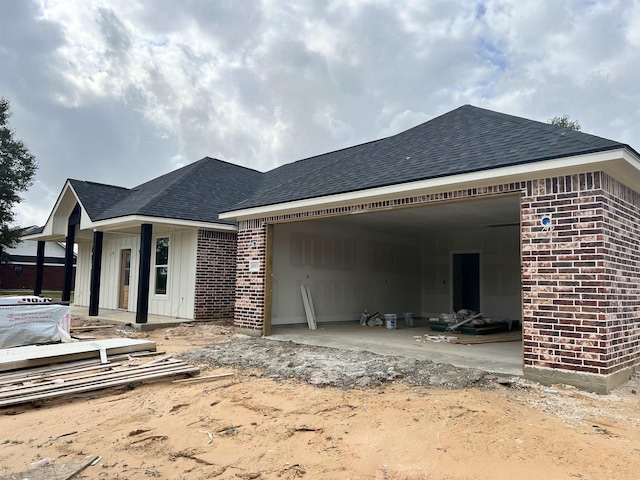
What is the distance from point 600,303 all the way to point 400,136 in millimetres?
6768

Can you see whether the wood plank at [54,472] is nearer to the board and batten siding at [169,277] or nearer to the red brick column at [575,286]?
Answer: the red brick column at [575,286]

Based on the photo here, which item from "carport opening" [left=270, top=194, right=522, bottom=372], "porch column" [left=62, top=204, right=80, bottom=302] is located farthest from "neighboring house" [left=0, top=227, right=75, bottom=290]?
"carport opening" [left=270, top=194, right=522, bottom=372]

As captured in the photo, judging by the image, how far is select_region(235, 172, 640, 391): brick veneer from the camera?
17.9 feet

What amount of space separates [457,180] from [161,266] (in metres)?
10.6

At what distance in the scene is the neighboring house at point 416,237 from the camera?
5641 mm

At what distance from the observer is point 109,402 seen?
552 centimetres

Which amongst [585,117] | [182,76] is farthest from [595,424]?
[585,117]

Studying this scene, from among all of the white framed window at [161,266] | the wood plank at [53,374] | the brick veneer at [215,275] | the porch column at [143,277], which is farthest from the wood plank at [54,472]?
the white framed window at [161,266]

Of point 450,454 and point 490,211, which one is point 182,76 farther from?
point 450,454

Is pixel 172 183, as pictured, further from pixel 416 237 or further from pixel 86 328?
pixel 416 237

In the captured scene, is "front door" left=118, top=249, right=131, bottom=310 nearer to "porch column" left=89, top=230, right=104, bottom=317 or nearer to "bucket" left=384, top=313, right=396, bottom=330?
"porch column" left=89, top=230, right=104, bottom=317

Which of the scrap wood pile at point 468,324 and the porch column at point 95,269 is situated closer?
the scrap wood pile at point 468,324

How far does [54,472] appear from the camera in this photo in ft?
11.4

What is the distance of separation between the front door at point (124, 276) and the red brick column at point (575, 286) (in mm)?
14012
